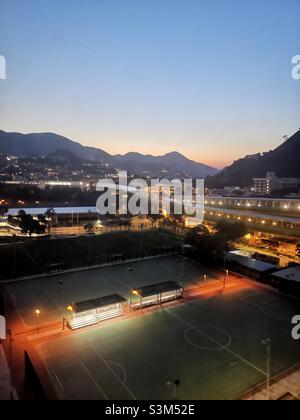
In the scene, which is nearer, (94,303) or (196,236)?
(94,303)

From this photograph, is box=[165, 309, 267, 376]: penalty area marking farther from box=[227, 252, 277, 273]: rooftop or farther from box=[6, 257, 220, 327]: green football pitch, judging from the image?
box=[227, 252, 277, 273]: rooftop

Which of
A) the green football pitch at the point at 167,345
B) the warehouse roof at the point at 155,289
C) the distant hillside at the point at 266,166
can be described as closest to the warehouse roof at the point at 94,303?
the green football pitch at the point at 167,345

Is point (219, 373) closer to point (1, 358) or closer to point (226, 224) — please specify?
point (1, 358)

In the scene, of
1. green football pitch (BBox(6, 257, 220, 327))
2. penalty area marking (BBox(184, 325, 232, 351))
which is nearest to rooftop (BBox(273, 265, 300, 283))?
green football pitch (BBox(6, 257, 220, 327))

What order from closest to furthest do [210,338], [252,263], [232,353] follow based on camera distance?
A: 1. [232,353]
2. [210,338]
3. [252,263]

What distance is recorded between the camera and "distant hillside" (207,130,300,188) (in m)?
116

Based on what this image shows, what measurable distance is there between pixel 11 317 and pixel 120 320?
20.5 ft

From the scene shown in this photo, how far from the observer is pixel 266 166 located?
12606 cm

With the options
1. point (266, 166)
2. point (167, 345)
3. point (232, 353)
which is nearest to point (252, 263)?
point (232, 353)

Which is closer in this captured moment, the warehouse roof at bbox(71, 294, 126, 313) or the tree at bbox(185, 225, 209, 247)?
the warehouse roof at bbox(71, 294, 126, 313)

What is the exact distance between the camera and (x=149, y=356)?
45.0 feet

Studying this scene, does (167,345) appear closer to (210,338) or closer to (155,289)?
(210,338)

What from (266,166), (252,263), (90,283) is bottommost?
(90,283)
